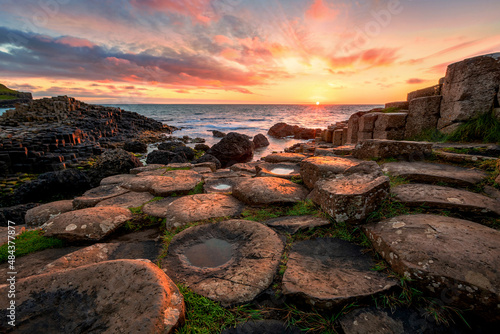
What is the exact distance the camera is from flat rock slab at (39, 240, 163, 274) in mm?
2355

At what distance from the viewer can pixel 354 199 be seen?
2.42 metres

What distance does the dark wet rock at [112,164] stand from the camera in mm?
7727

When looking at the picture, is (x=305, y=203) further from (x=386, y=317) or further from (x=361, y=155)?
(x=361, y=155)

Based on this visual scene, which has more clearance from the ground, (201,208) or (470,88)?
(470,88)

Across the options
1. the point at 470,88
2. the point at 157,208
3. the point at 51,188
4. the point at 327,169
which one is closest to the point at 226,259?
the point at 157,208

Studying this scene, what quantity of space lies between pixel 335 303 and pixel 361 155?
3.82 metres

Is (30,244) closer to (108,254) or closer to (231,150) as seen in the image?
(108,254)

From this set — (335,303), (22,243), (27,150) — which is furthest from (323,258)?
→ (27,150)

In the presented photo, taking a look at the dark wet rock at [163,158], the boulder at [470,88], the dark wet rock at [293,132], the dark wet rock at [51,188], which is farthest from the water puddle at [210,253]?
the dark wet rock at [293,132]

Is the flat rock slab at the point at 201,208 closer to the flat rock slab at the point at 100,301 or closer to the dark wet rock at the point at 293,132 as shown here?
the flat rock slab at the point at 100,301

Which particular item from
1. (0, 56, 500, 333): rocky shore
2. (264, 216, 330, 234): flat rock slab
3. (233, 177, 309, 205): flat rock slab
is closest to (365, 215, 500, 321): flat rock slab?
(0, 56, 500, 333): rocky shore

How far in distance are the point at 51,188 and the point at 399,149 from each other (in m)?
9.48

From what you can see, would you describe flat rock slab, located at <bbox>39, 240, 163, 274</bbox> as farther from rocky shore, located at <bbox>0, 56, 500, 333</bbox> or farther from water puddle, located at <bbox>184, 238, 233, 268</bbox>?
water puddle, located at <bbox>184, 238, 233, 268</bbox>

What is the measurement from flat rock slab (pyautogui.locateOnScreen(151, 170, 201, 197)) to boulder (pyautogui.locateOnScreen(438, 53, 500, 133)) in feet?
22.0
